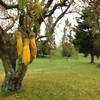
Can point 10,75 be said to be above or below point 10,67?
below

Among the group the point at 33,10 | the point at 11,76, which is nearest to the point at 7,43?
the point at 11,76

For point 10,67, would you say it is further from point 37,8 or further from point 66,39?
point 37,8

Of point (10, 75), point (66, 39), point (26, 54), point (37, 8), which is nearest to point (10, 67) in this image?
point (10, 75)

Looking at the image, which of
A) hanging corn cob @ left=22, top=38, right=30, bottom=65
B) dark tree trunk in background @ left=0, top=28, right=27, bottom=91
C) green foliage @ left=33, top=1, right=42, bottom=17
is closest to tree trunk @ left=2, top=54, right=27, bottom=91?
dark tree trunk in background @ left=0, top=28, right=27, bottom=91

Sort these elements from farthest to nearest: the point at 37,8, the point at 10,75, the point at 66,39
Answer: the point at 10,75, the point at 66,39, the point at 37,8

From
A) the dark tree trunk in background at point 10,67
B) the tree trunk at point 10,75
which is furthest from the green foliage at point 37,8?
the tree trunk at point 10,75

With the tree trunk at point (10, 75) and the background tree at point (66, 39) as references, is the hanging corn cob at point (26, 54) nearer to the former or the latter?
the background tree at point (66, 39)

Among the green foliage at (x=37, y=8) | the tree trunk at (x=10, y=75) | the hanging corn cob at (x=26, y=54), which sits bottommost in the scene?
the tree trunk at (x=10, y=75)

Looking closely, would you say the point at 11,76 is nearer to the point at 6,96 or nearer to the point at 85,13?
the point at 6,96

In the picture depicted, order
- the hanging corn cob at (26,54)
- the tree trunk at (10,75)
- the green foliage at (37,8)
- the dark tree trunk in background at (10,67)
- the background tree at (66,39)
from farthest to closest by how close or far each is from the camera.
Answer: the tree trunk at (10,75) < the dark tree trunk in background at (10,67) < the background tree at (66,39) < the green foliage at (37,8) < the hanging corn cob at (26,54)

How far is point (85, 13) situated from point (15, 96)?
17.2 ft

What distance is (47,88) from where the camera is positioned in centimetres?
1872

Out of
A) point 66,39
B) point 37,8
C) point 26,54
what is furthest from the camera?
point 66,39

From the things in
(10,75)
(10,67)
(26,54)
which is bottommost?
(10,75)
